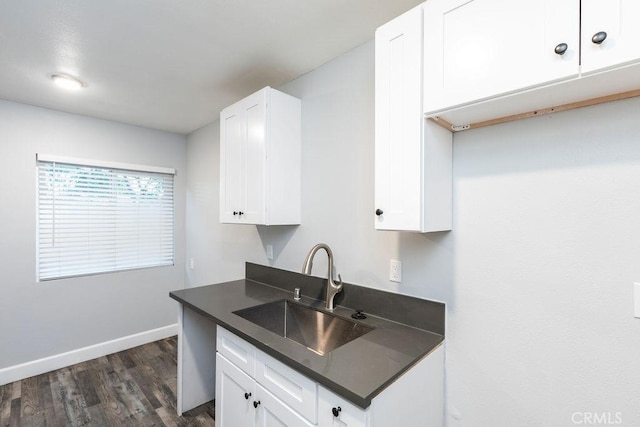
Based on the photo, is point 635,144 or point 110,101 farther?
point 110,101

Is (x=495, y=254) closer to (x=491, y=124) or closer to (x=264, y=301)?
(x=491, y=124)

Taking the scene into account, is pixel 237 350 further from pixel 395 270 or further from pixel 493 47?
pixel 493 47

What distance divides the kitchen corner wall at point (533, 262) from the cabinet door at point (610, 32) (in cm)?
31

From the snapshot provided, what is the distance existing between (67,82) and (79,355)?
2488 mm

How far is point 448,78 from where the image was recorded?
1079 millimetres

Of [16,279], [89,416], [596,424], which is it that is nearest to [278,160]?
[596,424]

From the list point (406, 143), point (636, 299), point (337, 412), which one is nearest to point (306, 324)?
point (337, 412)

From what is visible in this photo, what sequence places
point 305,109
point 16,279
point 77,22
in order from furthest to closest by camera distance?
point 16,279
point 305,109
point 77,22

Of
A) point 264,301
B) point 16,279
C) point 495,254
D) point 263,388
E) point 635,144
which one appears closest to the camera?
point 635,144

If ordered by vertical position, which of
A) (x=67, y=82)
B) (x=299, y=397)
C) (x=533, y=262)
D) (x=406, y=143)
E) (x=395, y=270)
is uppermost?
(x=67, y=82)

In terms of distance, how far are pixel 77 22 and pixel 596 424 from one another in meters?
2.86

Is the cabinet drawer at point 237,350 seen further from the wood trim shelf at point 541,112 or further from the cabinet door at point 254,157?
the wood trim shelf at point 541,112

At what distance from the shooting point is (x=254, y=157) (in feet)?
6.66

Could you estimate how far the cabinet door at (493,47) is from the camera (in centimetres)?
86
